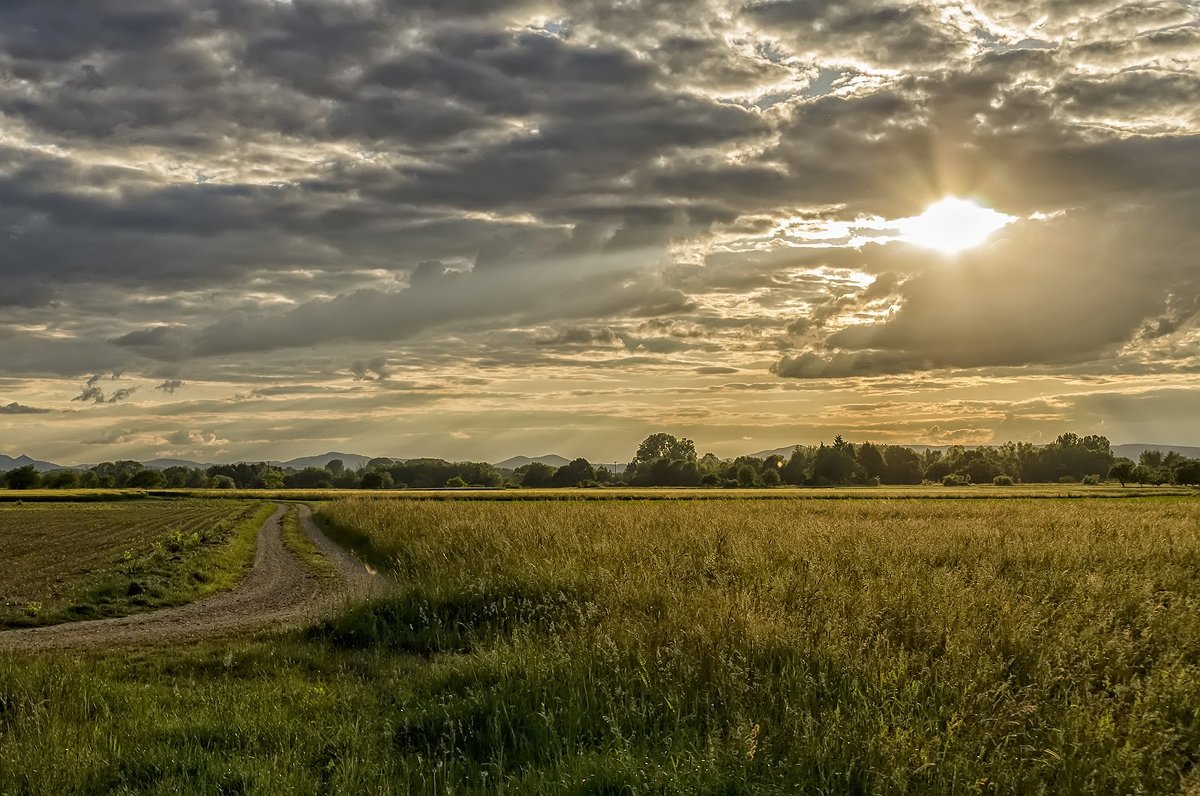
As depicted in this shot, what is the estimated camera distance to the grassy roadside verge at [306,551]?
2950cm

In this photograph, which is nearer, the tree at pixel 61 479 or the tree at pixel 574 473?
the tree at pixel 61 479

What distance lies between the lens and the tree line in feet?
495

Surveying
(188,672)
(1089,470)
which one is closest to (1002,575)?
(188,672)

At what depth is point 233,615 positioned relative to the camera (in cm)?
1988

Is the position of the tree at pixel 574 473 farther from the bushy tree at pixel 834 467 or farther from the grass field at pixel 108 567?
the grass field at pixel 108 567

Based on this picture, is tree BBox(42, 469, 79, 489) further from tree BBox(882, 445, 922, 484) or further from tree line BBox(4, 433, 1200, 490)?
tree BBox(882, 445, 922, 484)

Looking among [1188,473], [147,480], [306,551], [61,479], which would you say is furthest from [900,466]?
[306,551]

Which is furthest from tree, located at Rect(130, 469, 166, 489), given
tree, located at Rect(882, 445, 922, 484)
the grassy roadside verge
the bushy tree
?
tree, located at Rect(882, 445, 922, 484)

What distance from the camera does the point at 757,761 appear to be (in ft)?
22.9

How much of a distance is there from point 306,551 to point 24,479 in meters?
133

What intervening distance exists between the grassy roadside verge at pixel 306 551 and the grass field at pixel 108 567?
192 cm

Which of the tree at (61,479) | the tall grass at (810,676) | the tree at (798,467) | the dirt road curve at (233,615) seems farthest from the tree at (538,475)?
the tall grass at (810,676)

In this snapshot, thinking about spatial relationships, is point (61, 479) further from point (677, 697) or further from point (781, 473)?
point (677, 697)

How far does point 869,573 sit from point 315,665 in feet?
30.5
